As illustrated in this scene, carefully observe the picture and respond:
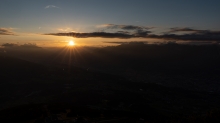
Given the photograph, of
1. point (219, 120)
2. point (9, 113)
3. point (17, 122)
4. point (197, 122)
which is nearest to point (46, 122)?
point (17, 122)

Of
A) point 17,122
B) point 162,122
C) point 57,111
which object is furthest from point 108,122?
point 17,122

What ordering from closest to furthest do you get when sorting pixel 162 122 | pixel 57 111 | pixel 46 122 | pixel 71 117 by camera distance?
pixel 46 122, pixel 162 122, pixel 71 117, pixel 57 111

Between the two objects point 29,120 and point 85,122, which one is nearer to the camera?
point 85,122

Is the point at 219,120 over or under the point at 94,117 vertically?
over

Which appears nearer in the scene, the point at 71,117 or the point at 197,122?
the point at 197,122

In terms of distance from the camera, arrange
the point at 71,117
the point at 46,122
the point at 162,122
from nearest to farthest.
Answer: the point at 46,122 < the point at 162,122 < the point at 71,117

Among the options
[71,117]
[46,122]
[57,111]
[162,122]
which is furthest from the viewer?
[57,111]

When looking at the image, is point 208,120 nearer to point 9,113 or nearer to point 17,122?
point 17,122

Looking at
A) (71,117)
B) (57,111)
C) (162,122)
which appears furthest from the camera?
(57,111)

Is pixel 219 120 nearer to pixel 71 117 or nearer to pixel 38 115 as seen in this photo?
pixel 71 117
